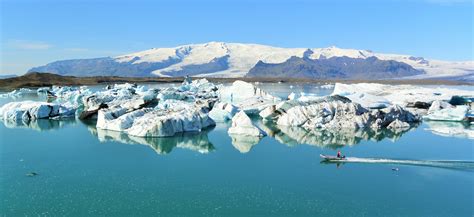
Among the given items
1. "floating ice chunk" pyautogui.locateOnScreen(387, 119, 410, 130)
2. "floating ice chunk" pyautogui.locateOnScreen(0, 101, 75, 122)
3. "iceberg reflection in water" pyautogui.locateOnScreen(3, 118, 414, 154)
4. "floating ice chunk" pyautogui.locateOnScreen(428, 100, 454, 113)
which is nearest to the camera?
"iceberg reflection in water" pyautogui.locateOnScreen(3, 118, 414, 154)

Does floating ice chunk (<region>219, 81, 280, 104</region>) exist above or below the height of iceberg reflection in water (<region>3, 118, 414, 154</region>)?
above

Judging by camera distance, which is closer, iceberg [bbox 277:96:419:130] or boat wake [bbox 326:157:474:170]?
boat wake [bbox 326:157:474:170]

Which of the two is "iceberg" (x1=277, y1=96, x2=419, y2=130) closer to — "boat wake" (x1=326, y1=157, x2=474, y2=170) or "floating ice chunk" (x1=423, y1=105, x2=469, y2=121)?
"floating ice chunk" (x1=423, y1=105, x2=469, y2=121)

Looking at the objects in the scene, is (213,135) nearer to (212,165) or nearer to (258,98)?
(212,165)

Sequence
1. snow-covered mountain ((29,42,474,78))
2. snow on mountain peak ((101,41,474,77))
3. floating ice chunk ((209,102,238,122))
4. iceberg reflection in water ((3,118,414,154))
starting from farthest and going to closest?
snow on mountain peak ((101,41,474,77))
snow-covered mountain ((29,42,474,78))
floating ice chunk ((209,102,238,122))
iceberg reflection in water ((3,118,414,154))

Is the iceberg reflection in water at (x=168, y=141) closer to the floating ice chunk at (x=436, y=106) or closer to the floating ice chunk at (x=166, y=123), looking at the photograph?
the floating ice chunk at (x=166, y=123)

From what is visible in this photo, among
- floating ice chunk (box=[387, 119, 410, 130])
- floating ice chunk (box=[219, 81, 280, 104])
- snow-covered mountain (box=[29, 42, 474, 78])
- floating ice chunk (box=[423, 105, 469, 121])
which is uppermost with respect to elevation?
snow-covered mountain (box=[29, 42, 474, 78])

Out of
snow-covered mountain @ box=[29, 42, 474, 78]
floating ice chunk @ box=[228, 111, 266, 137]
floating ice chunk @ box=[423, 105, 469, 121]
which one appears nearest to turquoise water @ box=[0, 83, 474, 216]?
floating ice chunk @ box=[228, 111, 266, 137]
